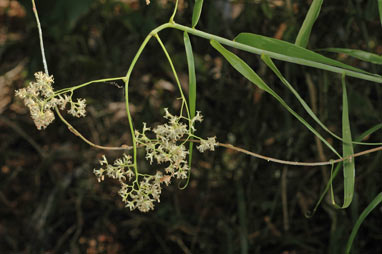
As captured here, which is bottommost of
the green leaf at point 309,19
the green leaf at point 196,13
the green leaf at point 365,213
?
the green leaf at point 365,213

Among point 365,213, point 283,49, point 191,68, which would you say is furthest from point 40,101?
point 365,213

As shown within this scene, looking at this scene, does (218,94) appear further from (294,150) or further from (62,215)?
(62,215)

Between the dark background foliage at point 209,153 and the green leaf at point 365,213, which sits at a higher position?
the dark background foliage at point 209,153

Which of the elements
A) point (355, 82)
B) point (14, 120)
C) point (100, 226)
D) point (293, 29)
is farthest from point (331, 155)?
point (14, 120)

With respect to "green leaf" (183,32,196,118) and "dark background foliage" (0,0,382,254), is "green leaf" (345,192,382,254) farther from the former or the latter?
"dark background foliage" (0,0,382,254)

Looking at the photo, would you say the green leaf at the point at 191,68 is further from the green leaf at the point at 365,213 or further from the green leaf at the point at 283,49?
the green leaf at the point at 365,213

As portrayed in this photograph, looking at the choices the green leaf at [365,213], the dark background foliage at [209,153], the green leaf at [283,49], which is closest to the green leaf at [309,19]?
the green leaf at [283,49]

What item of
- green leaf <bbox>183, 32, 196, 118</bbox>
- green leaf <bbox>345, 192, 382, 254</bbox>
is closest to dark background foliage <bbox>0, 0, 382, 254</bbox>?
green leaf <bbox>345, 192, 382, 254</bbox>

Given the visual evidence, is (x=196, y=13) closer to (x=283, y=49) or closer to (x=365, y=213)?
(x=283, y=49)
